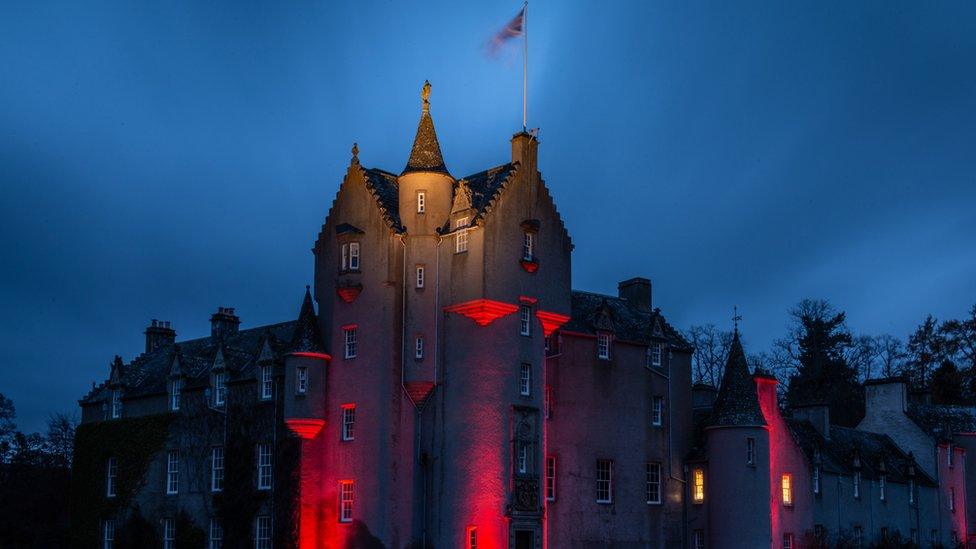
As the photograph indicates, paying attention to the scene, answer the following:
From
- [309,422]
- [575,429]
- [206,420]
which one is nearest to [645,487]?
[575,429]

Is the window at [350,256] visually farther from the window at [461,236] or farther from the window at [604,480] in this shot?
the window at [604,480]

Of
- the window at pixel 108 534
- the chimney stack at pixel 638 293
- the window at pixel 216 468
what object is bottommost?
the window at pixel 108 534

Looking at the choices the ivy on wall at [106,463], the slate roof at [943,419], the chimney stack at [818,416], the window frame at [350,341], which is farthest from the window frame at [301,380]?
the slate roof at [943,419]

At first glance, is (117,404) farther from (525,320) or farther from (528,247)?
(528,247)

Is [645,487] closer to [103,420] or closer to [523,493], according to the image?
[523,493]

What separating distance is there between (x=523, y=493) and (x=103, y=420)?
27.1 m

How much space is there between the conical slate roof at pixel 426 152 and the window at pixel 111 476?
77.7 feet

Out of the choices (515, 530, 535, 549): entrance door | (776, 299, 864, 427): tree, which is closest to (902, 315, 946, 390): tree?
(776, 299, 864, 427): tree

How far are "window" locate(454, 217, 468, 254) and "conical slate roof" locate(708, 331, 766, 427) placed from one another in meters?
14.8

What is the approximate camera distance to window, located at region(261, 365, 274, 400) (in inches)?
2031

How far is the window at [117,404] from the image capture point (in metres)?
60.4

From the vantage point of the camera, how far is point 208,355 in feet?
193

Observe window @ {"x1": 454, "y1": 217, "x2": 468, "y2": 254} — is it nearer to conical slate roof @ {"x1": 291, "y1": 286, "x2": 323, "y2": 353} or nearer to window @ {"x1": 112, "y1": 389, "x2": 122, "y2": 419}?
conical slate roof @ {"x1": 291, "y1": 286, "x2": 323, "y2": 353}

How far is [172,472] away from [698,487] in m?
25.3
